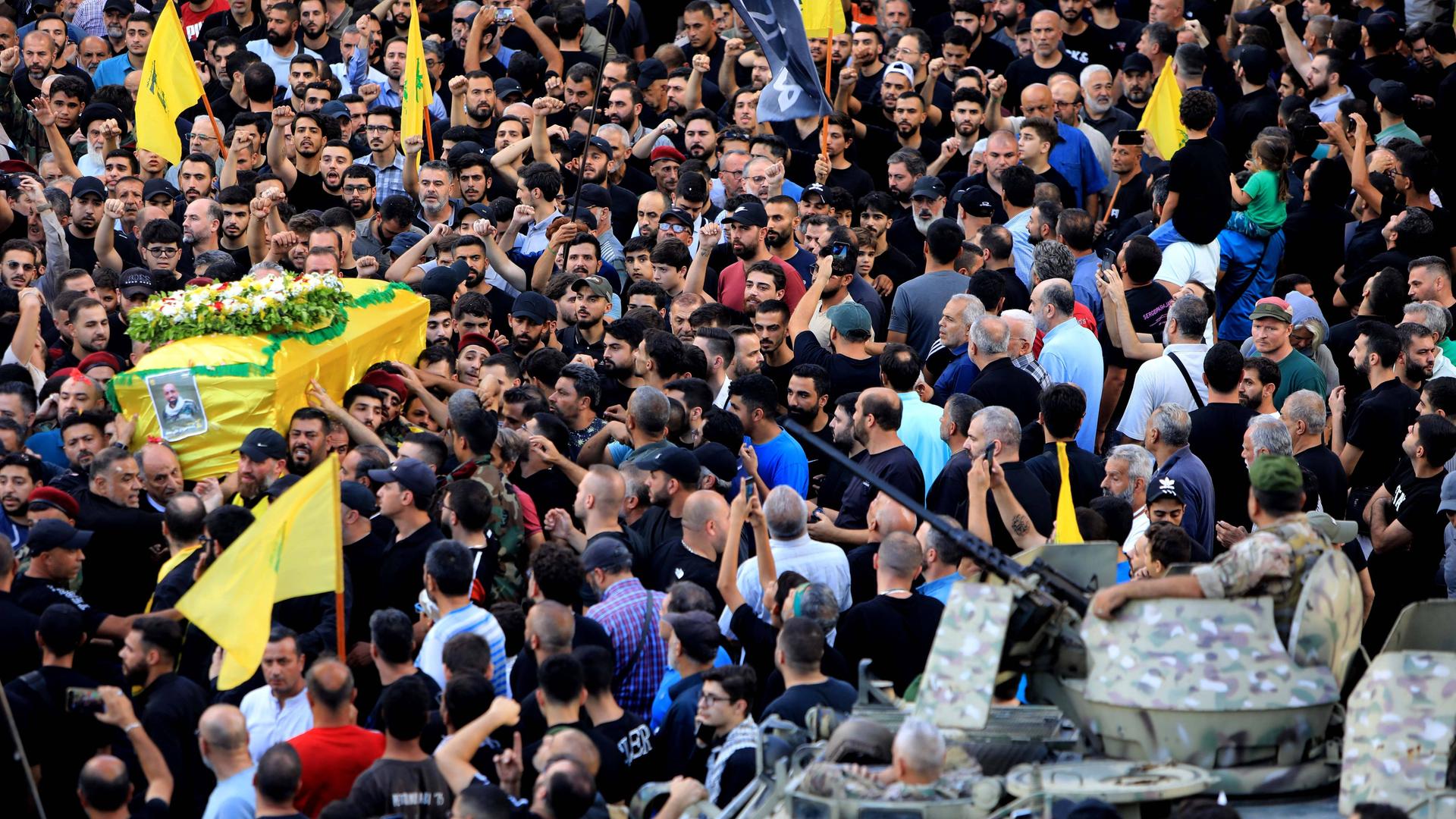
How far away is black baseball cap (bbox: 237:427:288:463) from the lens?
11.9 metres

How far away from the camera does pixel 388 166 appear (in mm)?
17984

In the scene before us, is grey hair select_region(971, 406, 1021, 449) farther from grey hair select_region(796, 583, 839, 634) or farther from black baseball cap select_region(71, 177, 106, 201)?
black baseball cap select_region(71, 177, 106, 201)

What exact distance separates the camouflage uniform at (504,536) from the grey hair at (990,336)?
3257mm

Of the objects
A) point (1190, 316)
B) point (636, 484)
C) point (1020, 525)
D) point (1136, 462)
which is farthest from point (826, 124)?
point (1020, 525)

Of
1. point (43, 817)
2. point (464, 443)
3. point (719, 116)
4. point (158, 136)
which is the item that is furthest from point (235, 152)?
point (43, 817)

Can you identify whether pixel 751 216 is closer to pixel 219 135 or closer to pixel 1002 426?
pixel 1002 426

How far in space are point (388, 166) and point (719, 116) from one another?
12.4 feet

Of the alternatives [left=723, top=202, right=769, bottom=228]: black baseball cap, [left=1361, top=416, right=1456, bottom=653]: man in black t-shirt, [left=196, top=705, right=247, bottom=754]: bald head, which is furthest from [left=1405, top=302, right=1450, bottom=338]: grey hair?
[left=196, top=705, right=247, bottom=754]: bald head

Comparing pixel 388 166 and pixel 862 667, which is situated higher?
pixel 862 667

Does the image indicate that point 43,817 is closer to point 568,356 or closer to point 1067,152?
point 568,356

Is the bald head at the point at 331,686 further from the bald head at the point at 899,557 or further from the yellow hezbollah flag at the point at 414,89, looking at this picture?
the yellow hezbollah flag at the point at 414,89

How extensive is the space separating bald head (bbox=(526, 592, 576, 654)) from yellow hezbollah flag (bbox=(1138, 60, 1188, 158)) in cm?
994

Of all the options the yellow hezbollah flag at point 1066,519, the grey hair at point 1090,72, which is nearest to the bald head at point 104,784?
the yellow hezbollah flag at point 1066,519

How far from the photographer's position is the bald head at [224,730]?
916 cm
